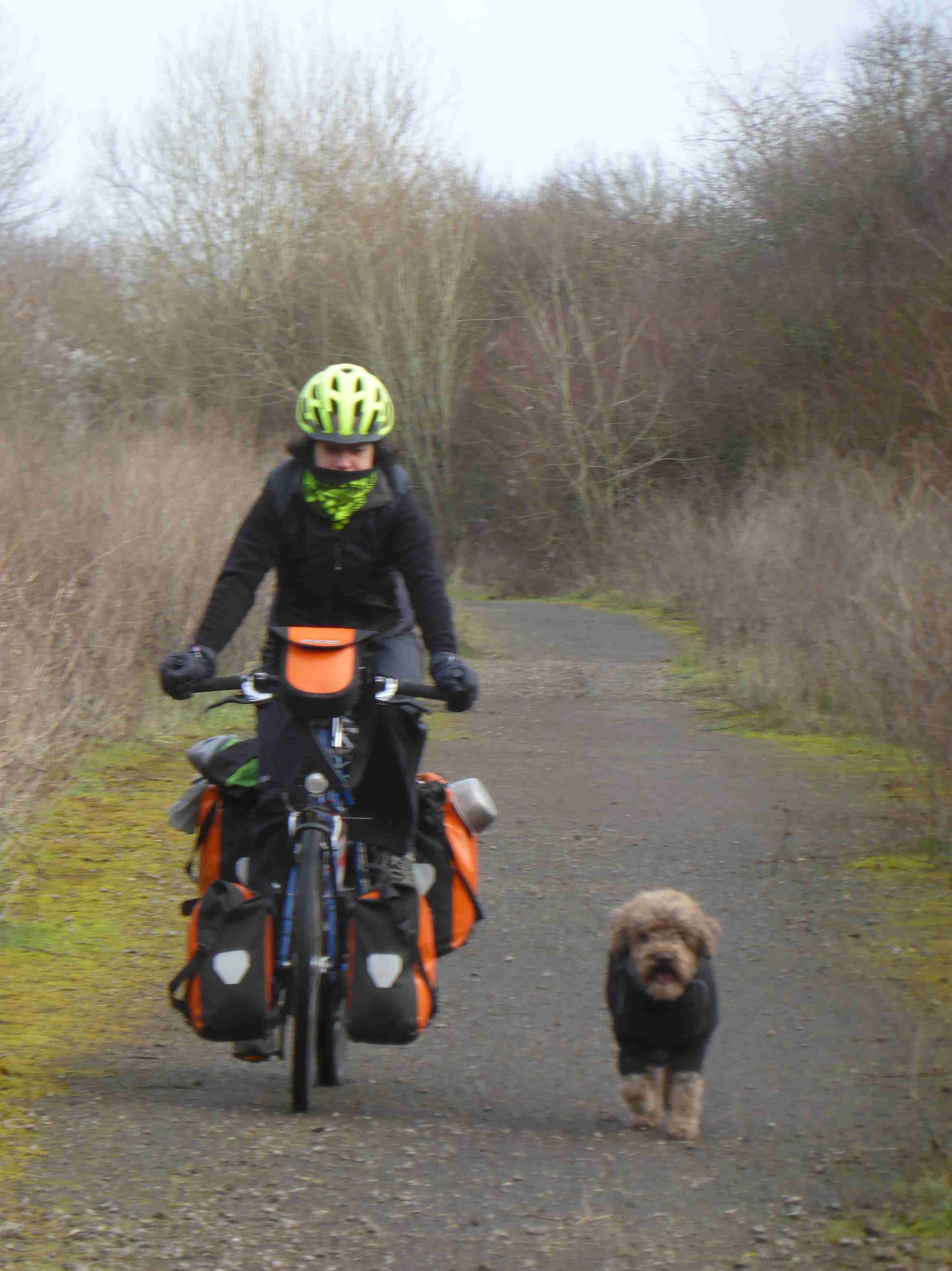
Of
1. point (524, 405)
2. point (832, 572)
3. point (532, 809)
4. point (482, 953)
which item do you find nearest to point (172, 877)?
point (482, 953)

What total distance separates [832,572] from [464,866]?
9953 millimetres

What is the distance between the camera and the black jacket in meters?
4.63

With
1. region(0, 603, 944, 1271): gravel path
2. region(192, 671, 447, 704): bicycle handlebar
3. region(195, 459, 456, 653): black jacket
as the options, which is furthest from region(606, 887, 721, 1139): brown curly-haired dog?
region(195, 459, 456, 653): black jacket

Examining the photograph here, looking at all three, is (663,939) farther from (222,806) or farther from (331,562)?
(331,562)

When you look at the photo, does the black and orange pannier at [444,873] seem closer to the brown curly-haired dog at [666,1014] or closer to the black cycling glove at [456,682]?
the black cycling glove at [456,682]

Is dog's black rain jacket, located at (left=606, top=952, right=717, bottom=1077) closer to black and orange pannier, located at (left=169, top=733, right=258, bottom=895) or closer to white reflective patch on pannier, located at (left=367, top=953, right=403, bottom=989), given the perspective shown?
white reflective patch on pannier, located at (left=367, top=953, right=403, bottom=989)

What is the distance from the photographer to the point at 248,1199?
12.8 ft

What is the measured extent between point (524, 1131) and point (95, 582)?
6.55 metres

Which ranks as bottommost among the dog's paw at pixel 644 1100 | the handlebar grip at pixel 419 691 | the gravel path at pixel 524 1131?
the gravel path at pixel 524 1131

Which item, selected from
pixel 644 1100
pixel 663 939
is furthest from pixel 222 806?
pixel 644 1100

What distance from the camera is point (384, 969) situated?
169 inches

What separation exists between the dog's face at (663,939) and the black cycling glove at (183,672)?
139cm

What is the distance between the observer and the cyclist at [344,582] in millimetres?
4484

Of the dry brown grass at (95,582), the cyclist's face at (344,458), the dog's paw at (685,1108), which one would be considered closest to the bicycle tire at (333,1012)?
the dog's paw at (685,1108)
